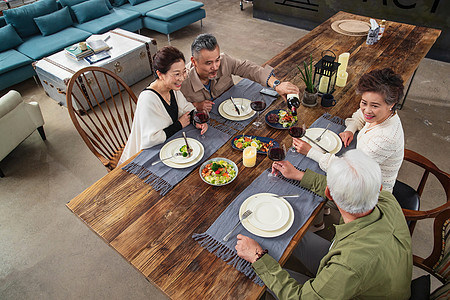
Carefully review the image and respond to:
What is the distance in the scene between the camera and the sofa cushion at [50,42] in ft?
13.6

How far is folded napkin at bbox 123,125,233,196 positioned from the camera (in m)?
1.71

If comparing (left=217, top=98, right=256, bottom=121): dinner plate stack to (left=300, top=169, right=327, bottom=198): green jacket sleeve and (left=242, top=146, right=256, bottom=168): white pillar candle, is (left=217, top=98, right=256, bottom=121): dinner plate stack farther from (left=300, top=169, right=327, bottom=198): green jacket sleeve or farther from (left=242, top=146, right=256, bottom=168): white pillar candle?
(left=300, top=169, right=327, bottom=198): green jacket sleeve

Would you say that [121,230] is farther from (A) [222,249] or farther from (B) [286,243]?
(B) [286,243]

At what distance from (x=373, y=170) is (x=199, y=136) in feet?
3.60

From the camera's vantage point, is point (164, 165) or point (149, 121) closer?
point (164, 165)

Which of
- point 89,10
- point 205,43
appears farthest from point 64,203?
point 89,10

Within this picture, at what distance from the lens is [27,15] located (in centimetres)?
438

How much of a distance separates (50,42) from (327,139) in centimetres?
418

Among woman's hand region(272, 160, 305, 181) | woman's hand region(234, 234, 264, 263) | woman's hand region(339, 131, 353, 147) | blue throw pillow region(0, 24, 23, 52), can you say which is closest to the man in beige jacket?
woman's hand region(339, 131, 353, 147)

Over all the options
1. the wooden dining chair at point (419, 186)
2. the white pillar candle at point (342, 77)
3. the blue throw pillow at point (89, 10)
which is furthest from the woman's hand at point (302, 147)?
the blue throw pillow at point (89, 10)

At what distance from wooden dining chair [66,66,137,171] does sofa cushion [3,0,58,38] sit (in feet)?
5.27

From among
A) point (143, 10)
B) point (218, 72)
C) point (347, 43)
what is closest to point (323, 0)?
point (347, 43)

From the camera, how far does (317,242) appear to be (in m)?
1.78

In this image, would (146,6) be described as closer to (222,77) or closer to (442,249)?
(222,77)
